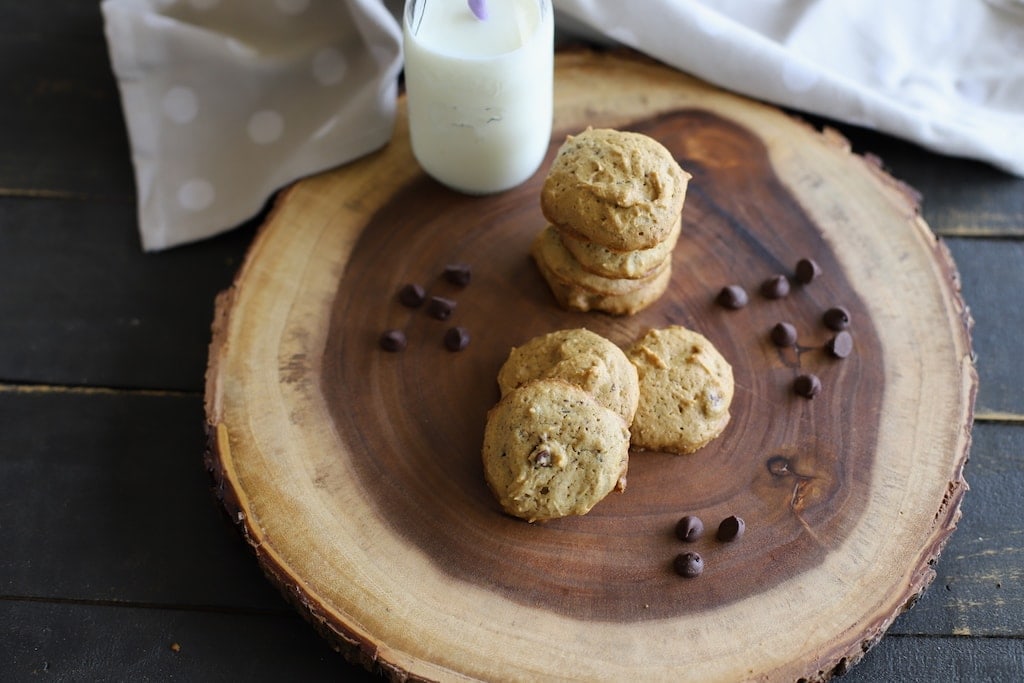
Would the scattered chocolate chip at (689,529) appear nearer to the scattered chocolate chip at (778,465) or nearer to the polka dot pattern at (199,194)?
the scattered chocolate chip at (778,465)

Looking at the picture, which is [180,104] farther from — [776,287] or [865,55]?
[865,55]

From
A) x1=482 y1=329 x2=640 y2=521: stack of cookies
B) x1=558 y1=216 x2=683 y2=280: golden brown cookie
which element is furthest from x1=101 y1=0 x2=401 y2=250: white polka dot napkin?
x1=482 y1=329 x2=640 y2=521: stack of cookies

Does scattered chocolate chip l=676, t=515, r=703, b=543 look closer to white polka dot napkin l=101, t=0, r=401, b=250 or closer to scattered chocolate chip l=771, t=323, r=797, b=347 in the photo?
scattered chocolate chip l=771, t=323, r=797, b=347

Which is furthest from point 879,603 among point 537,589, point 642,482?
point 537,589

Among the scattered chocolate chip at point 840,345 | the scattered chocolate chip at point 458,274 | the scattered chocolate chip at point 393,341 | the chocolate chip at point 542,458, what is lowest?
the scattered chocolate chip at point 393,341

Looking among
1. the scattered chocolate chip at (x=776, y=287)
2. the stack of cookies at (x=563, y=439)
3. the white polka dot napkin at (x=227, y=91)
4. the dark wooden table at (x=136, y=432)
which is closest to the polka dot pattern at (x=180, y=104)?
the white polka dot napkin at (x=227, y=91)

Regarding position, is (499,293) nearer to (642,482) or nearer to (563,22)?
(642,482)
